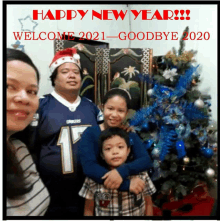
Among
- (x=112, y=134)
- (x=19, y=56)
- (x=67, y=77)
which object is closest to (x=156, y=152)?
(x=112, y=134)

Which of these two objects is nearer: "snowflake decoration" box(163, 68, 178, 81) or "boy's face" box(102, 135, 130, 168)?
"boy's face" box(102, 135, 130, 168)

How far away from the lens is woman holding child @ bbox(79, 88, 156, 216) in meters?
1.02

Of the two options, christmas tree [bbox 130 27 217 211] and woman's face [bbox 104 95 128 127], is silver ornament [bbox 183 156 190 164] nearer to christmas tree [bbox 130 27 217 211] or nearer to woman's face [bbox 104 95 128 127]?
christmas tree [bbox 130 27 217 211]

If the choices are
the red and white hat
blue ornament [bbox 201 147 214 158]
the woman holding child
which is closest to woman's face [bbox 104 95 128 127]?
the woman holding child

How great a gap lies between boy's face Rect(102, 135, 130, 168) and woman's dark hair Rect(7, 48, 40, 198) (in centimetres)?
39

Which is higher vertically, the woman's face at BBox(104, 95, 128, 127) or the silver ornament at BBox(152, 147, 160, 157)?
the woman's face at BBox(104, 95, 128, 127)

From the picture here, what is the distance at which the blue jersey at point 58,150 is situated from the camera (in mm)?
1053

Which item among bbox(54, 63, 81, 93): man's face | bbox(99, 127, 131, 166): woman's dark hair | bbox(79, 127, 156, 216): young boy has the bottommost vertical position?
bbox(79, 127, 156, 216): young boy

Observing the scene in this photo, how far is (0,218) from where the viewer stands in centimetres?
103

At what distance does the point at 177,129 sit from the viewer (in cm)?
111

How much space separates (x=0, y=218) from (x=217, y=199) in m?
1.07

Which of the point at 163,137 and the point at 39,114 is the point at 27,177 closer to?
the point at 39,114

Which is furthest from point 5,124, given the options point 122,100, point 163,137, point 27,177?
point 163,137

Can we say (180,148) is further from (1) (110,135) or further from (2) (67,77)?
(2) (67,77)
